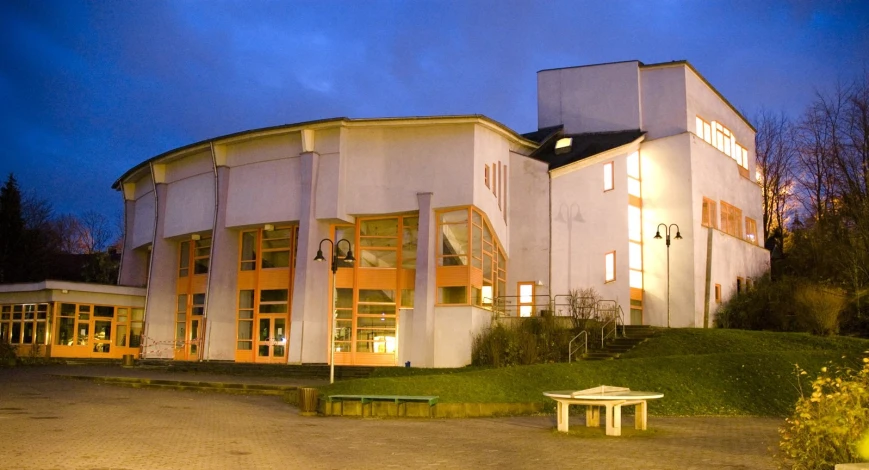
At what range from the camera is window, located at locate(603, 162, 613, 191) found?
34.8m

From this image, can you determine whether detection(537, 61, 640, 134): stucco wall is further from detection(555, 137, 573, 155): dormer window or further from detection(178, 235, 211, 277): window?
detection(178, 235, 211, 277): window

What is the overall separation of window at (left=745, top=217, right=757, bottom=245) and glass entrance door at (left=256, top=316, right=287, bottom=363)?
23940 millimetres

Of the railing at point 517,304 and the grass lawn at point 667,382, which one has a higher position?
the railing at point 517,304

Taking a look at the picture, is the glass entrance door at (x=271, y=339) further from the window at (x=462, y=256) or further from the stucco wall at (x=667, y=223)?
the stucco wall at (x=667, y=223)

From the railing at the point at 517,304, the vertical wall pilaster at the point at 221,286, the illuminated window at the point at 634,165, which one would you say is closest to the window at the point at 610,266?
the railing at the point at 517,304

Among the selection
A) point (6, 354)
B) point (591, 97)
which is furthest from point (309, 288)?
point (591, 97)

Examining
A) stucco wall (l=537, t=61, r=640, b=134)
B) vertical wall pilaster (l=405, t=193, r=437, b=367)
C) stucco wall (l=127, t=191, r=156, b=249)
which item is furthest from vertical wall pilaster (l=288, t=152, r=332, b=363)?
stucco wall (l=537, t=61, r=640, b=134)

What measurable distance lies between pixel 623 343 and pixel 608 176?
8990 millimetres

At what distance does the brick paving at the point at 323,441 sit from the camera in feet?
34.4

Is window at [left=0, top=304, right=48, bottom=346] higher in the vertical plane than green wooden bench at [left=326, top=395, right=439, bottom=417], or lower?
higher

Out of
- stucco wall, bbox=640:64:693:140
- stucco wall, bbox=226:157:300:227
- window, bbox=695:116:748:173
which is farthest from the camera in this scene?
window, bbox=695:116:748:173

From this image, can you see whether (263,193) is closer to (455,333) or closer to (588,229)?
(455,333)

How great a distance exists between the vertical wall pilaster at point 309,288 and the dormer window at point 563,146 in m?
11.6

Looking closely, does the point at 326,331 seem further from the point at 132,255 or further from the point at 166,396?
the point at 132,255
